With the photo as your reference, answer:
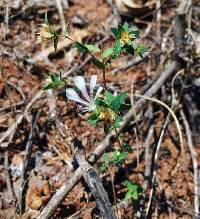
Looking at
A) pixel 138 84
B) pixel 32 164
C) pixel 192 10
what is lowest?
pixel 32 164

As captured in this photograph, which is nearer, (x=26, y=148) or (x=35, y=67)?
(x=26, y=148)

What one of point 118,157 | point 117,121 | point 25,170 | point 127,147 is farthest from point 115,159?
point 25,170

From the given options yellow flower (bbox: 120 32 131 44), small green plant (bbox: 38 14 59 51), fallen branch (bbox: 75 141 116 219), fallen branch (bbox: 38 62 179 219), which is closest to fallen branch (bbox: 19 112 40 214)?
Answer: fallen branch (bbox: 38 62 179 219)

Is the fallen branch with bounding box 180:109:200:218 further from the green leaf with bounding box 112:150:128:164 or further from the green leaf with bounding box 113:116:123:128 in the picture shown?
the green leaf with bounding box 113:116:123:128

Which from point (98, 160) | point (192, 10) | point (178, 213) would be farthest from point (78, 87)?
point (192, 10)

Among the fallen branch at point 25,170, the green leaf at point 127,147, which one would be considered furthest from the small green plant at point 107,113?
the fallen branch at point 25,170

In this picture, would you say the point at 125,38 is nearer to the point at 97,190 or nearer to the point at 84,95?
the point at 84,95

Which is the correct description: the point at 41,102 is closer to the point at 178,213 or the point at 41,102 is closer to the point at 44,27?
the point at 44,27
